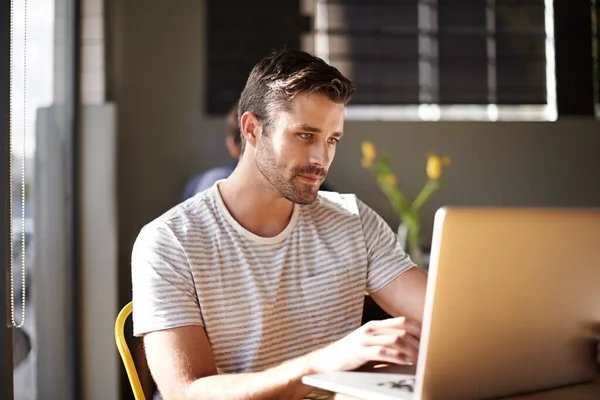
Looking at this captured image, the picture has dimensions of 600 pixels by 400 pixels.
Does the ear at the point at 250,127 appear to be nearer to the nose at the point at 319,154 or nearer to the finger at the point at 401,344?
the nose at the point at 319,154

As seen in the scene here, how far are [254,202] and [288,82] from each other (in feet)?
0.85

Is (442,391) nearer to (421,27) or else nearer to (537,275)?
(537,275)

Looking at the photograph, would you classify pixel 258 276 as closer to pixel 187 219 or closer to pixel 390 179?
pixel 187 219

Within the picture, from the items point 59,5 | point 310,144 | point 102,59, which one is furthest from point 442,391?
point 102,59

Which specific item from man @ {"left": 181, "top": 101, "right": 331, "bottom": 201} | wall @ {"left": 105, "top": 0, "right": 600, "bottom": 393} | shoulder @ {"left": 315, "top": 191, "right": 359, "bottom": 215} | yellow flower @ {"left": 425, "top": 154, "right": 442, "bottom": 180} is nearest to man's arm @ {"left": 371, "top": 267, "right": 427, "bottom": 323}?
shoulder @ {"left": 315, "top": 191, "right": 359, "bottom": 215}

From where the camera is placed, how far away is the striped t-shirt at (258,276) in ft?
4.98

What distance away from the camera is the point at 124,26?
3.93 meters

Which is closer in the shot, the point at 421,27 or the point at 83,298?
the point at 83,298

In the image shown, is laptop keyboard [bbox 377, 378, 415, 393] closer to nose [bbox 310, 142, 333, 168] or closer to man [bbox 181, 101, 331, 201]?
nose [bbox 310, 142, 333, 168]

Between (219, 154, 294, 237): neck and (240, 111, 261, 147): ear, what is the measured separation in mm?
60

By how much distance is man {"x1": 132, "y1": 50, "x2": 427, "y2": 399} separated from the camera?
1474 mm

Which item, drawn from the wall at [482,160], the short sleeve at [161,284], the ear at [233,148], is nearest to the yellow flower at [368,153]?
the wall at [482,160]

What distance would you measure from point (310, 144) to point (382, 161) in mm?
2330

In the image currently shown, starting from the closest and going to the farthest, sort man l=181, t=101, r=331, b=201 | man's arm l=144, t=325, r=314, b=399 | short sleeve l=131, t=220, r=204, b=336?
man's arm l=144, t=325, r=314, b=399 < short sleeve l=131, t=220, r=204, b=336 < man l=181, t=101, r=331, b=201
